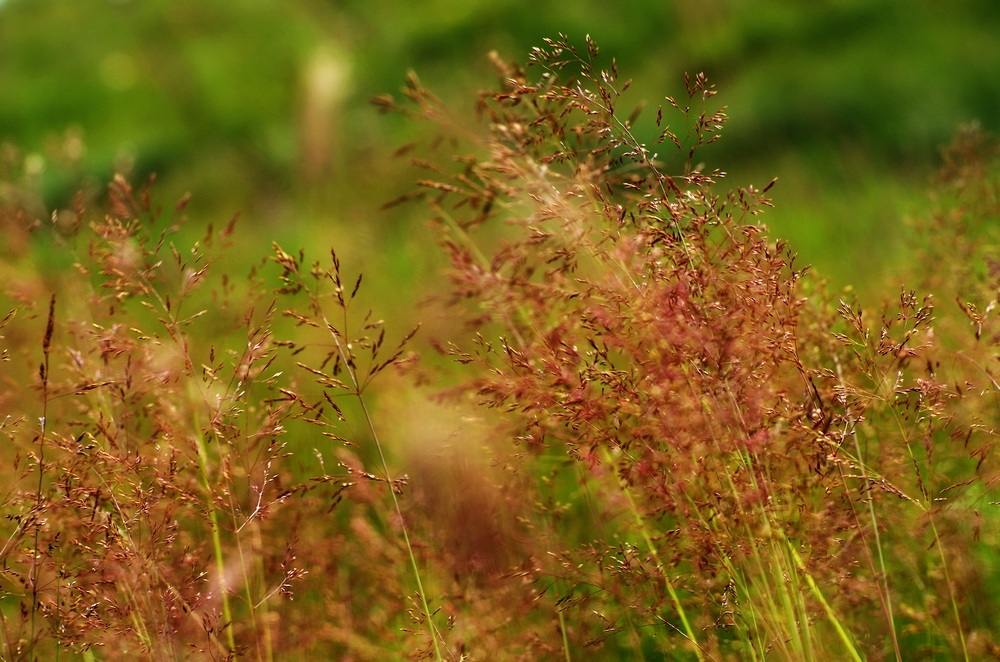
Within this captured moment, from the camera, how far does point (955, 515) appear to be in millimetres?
1579

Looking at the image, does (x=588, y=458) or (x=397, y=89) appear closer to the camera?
(x=588, y=458)

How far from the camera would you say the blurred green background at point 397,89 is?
5.24 meters

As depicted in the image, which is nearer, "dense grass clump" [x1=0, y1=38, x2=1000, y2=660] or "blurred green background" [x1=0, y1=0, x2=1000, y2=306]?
"dense grass clump" [x1=0, y1=38, x2=1000, y2=660]

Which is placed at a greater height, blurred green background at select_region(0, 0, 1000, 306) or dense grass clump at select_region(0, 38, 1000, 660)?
blurred green background at select_region(0, 0, 1000, 306)

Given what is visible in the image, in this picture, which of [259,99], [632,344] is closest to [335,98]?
[259,99]

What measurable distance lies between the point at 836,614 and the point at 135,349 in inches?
54.0

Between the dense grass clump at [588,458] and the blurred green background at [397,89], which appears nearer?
the dense grass clump at [588,458]

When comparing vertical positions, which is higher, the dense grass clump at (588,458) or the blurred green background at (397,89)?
the blurred green background at (397,89)

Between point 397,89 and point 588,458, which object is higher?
point 397,89

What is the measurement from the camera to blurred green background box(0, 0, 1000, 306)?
17.2 feet

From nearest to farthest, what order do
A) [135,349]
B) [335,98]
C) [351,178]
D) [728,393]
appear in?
[728,393], [135,349], [351,178], [335,98]

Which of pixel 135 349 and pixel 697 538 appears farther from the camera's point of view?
pixel 135 349

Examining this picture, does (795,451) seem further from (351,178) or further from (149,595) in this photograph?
(351,178)

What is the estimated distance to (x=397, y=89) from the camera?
27.6 feet
